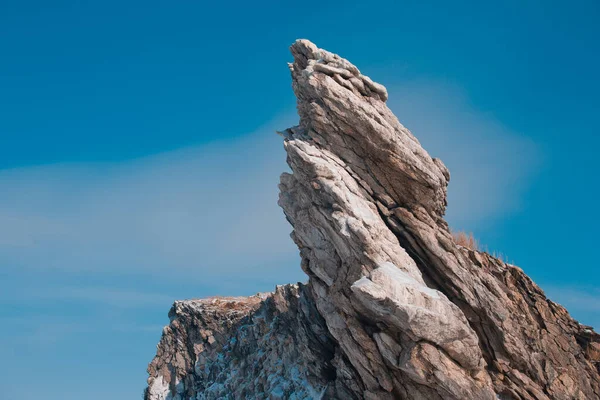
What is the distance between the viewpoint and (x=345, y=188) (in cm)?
3200

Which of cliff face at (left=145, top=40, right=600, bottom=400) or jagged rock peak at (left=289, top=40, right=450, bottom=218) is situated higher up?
jagged rock peak at (left=289, top=40, right=450, bottom=218)

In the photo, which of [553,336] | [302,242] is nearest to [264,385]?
[302,242]

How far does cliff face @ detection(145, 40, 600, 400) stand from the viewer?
27.5 m

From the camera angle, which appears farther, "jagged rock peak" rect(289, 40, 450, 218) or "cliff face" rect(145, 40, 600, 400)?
"jagged rock peak" rect(289, 40, 450, 218)

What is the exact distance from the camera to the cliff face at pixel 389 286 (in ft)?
90.1

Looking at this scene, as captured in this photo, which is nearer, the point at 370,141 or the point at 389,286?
the point at 389,286

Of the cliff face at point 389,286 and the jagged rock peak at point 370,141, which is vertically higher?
the jagged rock peak at point 370,141

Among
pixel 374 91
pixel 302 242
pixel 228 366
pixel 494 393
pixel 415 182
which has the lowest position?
pixel 494 393

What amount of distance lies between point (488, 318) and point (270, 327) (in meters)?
20.0

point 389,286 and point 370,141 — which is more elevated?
point 370,141

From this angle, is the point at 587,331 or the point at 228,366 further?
the point at 228,366

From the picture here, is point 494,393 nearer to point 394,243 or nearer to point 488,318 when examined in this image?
point 488,318

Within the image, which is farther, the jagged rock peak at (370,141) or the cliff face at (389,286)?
the jagged rock peak at (370,141)

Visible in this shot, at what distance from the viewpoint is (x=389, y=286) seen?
2684 cm
